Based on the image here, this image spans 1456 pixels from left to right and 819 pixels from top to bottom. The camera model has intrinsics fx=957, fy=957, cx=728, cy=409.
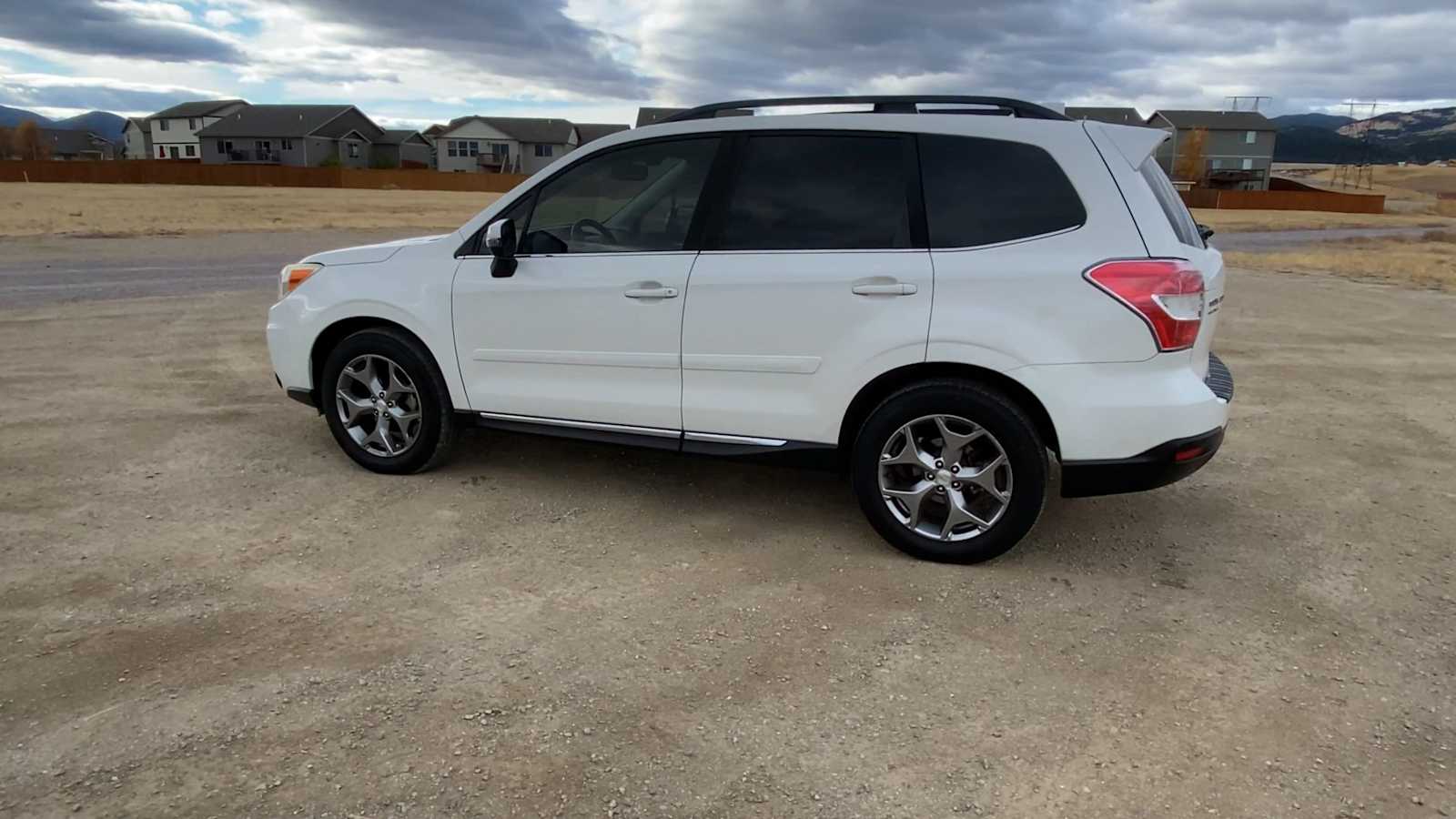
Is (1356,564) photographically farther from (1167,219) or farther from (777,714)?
(777,714)

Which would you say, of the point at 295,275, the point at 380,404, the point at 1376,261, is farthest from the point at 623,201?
the point at 1376,261

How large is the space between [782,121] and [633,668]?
99.6 inches

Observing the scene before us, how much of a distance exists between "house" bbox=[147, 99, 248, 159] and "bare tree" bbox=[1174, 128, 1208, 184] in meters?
82.2

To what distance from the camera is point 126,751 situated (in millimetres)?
2775

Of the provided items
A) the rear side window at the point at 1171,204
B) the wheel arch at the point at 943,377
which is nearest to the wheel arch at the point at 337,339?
the wheel arch at the point at 943,377

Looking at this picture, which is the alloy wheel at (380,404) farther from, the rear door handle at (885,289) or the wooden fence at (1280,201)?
the wooden fence at (1280,201)

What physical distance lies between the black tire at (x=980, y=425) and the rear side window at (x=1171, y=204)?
1034mm

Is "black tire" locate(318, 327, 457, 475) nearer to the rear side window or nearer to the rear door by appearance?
the rear door

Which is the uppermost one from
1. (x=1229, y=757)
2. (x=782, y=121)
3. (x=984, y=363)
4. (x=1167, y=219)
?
(x=782, y=121)

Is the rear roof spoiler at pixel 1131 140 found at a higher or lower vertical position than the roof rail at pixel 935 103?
lower

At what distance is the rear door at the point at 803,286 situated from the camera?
4059mm

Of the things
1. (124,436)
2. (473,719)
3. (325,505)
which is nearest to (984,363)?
(473,719)

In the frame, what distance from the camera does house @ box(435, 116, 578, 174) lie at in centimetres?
8262

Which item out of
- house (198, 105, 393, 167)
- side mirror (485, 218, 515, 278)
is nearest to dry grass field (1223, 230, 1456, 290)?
side mirror (485, 218, 515, 278)
